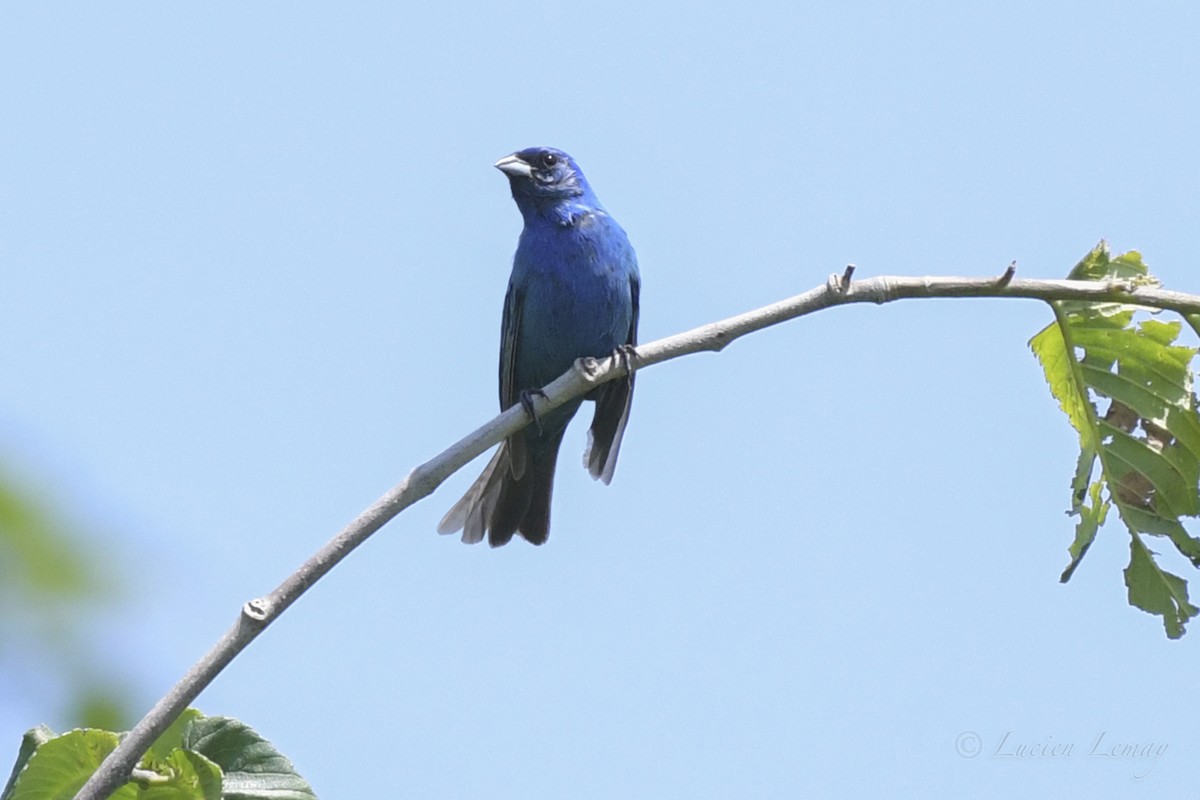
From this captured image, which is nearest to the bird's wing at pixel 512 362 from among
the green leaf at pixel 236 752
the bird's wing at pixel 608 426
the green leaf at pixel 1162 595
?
the bird's wing at pixel 608 426

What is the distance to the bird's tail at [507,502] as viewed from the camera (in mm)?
7527

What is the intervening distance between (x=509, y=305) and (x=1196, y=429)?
412 centimetres

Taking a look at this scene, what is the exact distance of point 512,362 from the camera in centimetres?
757

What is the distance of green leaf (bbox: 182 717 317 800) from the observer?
282cm

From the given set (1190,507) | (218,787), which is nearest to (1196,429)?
(1190,507)

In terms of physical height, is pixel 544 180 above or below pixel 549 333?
above

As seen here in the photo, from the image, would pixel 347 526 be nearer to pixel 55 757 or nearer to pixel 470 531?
pixel 55 757

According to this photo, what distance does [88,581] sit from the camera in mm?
1551

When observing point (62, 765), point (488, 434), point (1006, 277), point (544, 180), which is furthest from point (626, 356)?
point (544, 180)

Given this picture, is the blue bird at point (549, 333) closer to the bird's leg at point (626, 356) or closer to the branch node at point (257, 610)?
the bird's leg at point (626, 356)

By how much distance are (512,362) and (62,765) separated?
4896 millimetres

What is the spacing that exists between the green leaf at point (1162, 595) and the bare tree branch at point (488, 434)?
0.97 metres

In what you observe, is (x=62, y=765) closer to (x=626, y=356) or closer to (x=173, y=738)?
(x=173, y=738)

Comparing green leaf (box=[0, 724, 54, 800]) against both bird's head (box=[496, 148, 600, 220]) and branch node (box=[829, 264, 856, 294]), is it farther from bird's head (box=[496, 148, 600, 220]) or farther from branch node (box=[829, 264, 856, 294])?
bird's head (box=[496, 148, 600, 220])
